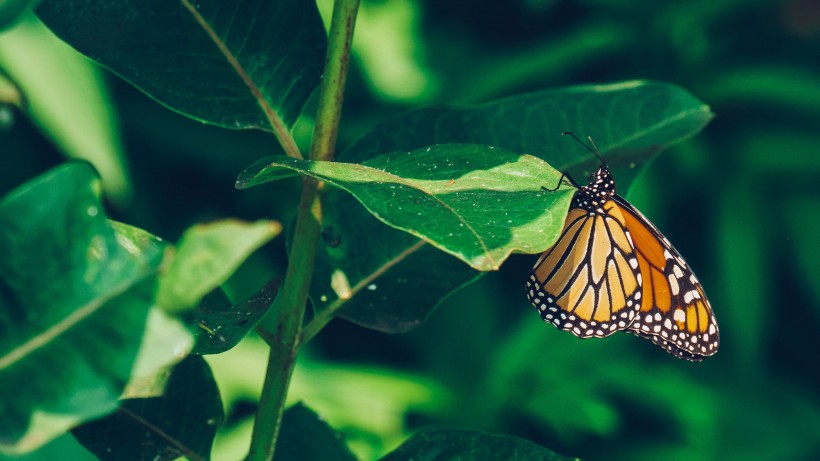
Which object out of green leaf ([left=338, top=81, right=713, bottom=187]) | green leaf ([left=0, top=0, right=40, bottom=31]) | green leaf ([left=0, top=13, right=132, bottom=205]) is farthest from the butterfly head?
green leaf ([left=0, top=13, right=132, bottom=205])

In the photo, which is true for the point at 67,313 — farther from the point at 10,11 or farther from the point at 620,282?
the point at 620,282

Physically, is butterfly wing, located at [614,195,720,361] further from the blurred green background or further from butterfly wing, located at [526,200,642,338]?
the blurred green background

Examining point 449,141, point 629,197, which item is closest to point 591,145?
point 449,141

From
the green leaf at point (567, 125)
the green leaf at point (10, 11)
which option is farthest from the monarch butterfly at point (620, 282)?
the green leaf at point (10, 11)

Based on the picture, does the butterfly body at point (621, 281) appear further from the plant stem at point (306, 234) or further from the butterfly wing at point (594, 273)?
the plant stem at point (306, 234)

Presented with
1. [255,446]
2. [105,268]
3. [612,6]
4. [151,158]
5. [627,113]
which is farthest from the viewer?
[612,6]

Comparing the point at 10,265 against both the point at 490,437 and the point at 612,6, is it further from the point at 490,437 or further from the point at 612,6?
the point at 612,6

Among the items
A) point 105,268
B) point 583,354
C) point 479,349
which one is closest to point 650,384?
point 583,354

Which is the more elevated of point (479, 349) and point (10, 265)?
point (479, 349)
